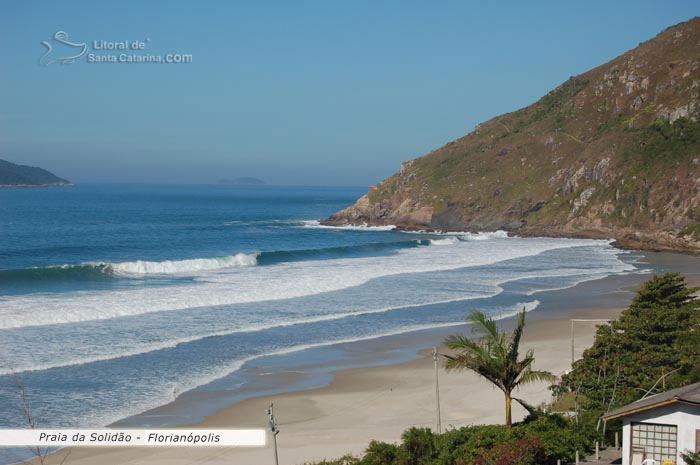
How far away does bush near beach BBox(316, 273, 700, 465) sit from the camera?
14.1 metres

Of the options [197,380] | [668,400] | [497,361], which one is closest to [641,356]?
[497,361]

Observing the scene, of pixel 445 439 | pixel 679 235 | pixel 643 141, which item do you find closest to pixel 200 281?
pixel 445 439

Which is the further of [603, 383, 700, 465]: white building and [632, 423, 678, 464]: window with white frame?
[632, 423, 678, 464]: window with white frame

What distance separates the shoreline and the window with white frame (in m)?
6.66

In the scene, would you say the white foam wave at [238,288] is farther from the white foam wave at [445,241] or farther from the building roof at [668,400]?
the building roof at [668,400]

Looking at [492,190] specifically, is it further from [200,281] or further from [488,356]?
[488,356]

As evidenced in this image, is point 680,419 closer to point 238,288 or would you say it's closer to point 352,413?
point 352,413

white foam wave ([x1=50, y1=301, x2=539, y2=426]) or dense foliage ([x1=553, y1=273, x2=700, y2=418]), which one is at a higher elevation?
dense foliage ([x1=553, y1=273, x2=700, y2=418])

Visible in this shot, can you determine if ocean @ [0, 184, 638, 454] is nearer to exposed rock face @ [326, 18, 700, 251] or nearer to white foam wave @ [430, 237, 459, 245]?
white foam wave @ [430, 237, 459, 245]

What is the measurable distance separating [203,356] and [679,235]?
55321 millimetres

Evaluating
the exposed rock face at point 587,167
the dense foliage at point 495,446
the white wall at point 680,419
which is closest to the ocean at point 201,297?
the exposed rock face at point 587,167

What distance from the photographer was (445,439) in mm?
15125

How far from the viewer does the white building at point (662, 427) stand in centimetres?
1264
